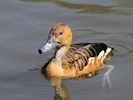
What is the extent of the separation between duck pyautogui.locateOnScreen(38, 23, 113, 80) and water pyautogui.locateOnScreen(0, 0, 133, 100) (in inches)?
8.2

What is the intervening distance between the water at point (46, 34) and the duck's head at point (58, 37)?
2.17ft

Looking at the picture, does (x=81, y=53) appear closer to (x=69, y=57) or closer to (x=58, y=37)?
(x=69, y=57)

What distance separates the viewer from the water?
8.55 meters

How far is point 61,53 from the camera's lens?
910 centimetres

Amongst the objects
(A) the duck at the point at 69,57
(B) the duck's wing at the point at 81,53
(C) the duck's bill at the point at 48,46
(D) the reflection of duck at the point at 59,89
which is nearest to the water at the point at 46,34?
(D) the reflection of duck at the point at 59,89

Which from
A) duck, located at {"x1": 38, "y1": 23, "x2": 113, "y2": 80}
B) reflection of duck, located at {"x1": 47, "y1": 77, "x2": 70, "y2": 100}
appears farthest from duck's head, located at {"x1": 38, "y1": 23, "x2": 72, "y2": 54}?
reflection of duck, located at {"x1": 47, "y1": 77, "x2": 70, "y2": 100}

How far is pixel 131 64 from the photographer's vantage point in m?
9.48

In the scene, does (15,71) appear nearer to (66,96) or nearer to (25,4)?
(66,96)

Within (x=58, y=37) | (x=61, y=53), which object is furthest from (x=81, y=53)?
(x=58, y=37)

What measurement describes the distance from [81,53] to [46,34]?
66.0 inches

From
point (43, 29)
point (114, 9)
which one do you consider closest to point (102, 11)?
point (114, 9)

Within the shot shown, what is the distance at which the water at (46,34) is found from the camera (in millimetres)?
8555

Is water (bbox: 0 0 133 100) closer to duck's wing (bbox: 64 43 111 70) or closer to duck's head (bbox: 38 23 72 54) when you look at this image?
duck's wing (bbox: 64 43 111 70)

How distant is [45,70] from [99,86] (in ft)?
3.61
